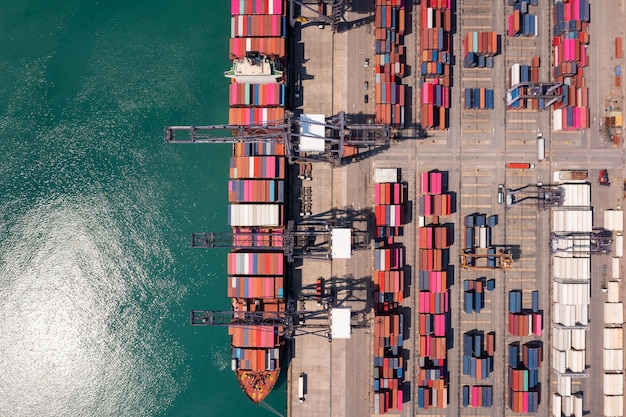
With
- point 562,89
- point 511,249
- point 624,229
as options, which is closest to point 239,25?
point 562,89

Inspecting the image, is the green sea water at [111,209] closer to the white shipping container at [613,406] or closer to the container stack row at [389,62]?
the container stack row at [389,62]

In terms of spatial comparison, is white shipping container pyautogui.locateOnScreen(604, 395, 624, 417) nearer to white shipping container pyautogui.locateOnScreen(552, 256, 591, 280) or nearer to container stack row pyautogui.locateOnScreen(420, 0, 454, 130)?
white shipping container pyautogui.locateOnScreen(552, 256, 591, 280)

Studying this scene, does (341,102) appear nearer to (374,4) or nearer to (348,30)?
(348,30)

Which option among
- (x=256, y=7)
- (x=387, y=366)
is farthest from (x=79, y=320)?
(x=256, y=7)

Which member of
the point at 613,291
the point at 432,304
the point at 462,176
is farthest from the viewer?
the point at 462,176

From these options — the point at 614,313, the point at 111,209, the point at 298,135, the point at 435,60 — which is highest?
the point at 435,60

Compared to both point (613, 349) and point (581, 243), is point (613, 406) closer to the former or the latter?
point (613, 349)

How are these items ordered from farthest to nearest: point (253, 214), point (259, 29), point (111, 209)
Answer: point (111, 209) → point (259, 29) → point (253, 214)

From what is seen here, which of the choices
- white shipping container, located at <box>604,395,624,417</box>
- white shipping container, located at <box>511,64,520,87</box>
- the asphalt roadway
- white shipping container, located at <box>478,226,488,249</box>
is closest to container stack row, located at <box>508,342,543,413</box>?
the asphalt roadway
